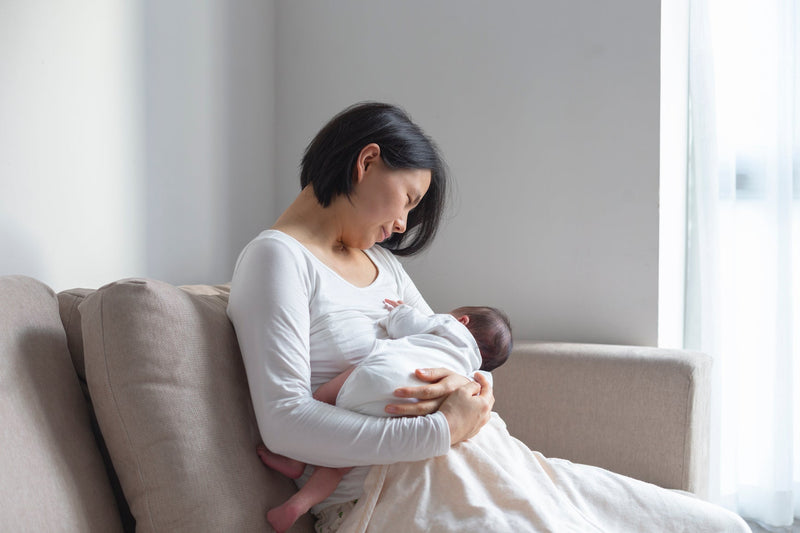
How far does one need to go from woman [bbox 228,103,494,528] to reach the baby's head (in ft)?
0.50

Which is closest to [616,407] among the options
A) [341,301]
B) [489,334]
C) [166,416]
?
[489,334]

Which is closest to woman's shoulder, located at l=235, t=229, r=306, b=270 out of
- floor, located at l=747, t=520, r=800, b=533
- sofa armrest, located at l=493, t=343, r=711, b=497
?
sofa armrest, located at l=493, t=343, r=711, b=497

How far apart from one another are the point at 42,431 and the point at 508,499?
2.26 feet

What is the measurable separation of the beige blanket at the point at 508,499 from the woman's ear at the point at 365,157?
524 mm

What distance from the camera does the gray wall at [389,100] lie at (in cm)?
163

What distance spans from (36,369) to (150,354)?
0.54 ft

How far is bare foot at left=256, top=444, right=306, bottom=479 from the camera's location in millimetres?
1190

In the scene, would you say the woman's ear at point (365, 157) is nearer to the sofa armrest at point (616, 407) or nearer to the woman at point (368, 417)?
the woman at point (368, 417)

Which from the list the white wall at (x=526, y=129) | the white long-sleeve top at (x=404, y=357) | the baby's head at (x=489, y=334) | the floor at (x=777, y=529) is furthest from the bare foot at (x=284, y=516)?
the floor at (x=777, y=529)

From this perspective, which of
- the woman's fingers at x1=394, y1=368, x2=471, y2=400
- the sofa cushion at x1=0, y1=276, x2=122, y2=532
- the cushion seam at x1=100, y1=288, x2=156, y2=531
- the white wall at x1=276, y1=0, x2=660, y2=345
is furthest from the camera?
the white wall at x1=276, y1=0, x2=660, y2=345

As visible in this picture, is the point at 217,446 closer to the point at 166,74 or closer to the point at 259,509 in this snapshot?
the point at 259,509

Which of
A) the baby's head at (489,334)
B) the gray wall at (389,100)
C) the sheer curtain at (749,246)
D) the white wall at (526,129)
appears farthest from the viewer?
the sheer curtain at (749,246)

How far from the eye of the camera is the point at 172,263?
1.91m

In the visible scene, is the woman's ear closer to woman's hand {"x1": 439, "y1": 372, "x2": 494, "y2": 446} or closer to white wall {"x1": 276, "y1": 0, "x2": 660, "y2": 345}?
woman's hand {"x1": 439, "y1": 372, "x2": 494, "y2": 446}
